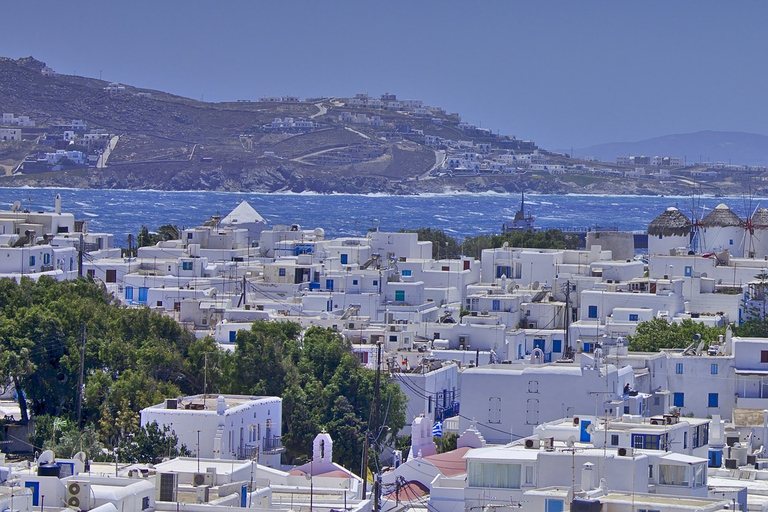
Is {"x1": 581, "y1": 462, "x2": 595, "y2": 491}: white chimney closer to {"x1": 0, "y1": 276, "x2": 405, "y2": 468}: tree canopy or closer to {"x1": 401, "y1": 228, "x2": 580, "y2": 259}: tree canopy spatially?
{"x1": 0, "y1": 276, "x2": 405, "y2": 468}: tree canopy

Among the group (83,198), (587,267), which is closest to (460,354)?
(587,267)

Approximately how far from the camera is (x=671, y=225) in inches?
1960

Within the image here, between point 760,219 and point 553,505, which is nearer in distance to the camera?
point 553,505

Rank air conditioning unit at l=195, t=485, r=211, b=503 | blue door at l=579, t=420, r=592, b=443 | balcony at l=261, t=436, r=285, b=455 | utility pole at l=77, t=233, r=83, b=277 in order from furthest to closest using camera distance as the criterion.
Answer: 1. utility pole at l=77, t=233, r=83, b=277
2. balcony at l=261, t=436, r=285, b=455
3. blue door at l=579, t=420, r=592, b=443
4. air conditioning unit at l=195, t=485, r=211, b=503

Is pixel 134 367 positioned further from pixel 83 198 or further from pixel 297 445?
pixel 83 198

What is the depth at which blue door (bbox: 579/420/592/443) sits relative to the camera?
788 inches

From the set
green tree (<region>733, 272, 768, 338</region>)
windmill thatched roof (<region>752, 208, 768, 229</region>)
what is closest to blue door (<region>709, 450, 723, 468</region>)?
green tree (<region>733, 272, 768, 338</region>)

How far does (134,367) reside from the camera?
2748cm

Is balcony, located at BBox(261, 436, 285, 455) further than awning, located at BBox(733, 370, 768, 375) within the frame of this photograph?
No

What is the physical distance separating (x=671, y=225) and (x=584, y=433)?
30.1 m

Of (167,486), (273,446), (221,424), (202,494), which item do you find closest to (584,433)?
(221,424)

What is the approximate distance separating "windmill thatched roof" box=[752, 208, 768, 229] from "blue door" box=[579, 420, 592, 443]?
1171 inches

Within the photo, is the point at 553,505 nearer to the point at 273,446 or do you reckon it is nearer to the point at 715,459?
the point at 715,459

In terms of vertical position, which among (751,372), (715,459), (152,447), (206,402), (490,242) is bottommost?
(152,447)
